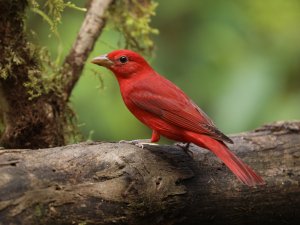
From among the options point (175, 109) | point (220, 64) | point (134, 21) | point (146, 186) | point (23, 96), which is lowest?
point (146, 186)

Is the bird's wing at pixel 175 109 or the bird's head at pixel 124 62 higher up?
the bird's head at pixel 124 62

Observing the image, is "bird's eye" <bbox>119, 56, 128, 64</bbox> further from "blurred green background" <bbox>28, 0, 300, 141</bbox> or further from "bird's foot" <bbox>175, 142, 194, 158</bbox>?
"bird's foot" <bbox>175, 142, 194, 158</bbox>

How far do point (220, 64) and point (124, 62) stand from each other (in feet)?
3.90

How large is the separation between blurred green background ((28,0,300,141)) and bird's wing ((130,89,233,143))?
3.11ft

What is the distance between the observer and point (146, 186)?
3184 millimetres

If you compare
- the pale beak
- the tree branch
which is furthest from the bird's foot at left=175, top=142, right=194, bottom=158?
the tree branch

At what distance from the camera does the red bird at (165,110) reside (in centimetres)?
356

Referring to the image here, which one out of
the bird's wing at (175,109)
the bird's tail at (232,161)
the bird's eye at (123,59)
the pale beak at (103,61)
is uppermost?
the bird's eye at (123,59)

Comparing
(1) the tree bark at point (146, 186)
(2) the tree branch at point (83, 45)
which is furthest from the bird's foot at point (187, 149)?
(2) the tree branch at point (83, 45)

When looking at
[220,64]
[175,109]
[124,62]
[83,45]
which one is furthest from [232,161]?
[220,64]

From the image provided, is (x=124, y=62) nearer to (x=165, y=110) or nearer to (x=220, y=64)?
(x=165, y=110)

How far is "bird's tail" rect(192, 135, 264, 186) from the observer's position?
3.35 metres

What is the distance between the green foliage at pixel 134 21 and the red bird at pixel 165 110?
21.5 inches

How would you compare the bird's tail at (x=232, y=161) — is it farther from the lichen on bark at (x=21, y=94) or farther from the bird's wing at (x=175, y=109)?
the lichen on bark at (x=21, y=94)
